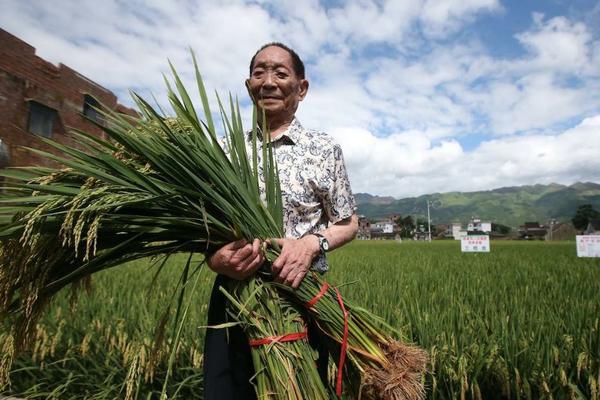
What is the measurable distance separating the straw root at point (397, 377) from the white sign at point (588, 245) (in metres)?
10.4

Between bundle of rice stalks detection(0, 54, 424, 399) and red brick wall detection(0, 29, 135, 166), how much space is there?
9.35 metres

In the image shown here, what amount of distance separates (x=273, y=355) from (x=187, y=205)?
18.8 inches

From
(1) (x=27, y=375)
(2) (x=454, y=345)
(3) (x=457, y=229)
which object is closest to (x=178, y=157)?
(2) (x=454, y=345)

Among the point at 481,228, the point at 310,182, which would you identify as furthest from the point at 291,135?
the point at 481,228

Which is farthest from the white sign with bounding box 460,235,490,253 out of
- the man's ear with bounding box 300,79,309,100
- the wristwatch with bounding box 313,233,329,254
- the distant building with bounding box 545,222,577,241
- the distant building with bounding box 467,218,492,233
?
the distant building with bounding box 545,222,577,241

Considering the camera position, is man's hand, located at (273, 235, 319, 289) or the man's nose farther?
the man's nose

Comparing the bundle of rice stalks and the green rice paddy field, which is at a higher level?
the bundle of rice stalks

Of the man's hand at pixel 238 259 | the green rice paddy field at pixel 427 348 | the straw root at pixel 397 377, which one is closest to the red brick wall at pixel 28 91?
the green rice paddy field at pixel 427 348

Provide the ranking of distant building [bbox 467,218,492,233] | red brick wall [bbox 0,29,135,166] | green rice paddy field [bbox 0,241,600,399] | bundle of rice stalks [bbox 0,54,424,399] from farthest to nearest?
1. distant building [bbox 467,218,492,233]
2. red brick wall [bbox 0,29,135,166]
3. green rice paddy field [bbox 0,241,600,399]
4. bundle of rice stalks [bbox 0,54,424,399]

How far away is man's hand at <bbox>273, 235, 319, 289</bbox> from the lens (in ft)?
3.48

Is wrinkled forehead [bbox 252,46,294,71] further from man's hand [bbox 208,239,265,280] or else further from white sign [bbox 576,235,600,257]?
white sign [bbox 576,235,600,257]

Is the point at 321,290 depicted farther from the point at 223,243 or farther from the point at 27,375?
the point at 27,375

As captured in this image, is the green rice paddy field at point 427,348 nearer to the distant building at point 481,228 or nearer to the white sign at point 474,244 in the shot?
the white sign at point 474,244

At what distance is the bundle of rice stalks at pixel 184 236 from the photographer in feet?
3.29
